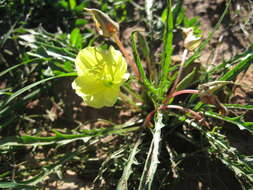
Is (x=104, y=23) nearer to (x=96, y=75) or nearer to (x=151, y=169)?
(x=96, y=75)

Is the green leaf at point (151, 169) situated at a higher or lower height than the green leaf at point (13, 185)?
higher

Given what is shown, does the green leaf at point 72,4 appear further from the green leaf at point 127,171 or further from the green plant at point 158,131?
the green leaf at point 127,171

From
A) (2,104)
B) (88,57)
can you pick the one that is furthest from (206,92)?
(2,104)

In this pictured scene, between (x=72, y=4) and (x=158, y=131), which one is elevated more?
(x=72, y=4)

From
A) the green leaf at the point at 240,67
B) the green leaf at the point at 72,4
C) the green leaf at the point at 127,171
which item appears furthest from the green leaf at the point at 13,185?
the green leaf at the point at 72,4

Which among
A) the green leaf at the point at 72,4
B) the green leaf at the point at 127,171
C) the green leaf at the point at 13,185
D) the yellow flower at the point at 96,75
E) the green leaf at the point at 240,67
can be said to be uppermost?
the green leaf at the point at 72,4

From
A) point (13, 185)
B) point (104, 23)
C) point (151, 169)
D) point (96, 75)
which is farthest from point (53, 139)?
point (104, 23)

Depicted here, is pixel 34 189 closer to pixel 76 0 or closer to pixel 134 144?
pixel 134 144

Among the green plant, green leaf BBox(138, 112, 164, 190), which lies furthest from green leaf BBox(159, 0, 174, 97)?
green leaf BBox(138, 112, 164, 190)

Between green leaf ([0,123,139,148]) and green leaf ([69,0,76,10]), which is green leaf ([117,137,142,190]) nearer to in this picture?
green leaf ([0,123,139,148])
